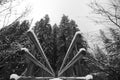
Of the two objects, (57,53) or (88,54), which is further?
(57,53)

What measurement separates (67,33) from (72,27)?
4.82 ft

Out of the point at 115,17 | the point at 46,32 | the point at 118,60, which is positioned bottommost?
the point at 46,32

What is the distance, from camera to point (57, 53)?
603 inches

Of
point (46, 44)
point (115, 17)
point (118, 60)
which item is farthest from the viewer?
point (46, 44)

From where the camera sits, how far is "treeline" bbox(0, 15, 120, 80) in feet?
11.2

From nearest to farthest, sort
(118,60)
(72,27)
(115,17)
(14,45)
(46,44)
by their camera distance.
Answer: (118,60) → (115,17) → (14,45) → (46,44) → (72,27)

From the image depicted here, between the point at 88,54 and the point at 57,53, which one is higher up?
the point at 88,54

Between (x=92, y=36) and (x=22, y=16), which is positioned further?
(x=22, y=16)

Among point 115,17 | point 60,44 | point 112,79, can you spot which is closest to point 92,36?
point 115,17

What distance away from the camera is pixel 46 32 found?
16.6 metres

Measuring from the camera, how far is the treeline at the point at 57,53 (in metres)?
3.41

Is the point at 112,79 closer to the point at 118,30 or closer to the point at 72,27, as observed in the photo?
the point at 118,30

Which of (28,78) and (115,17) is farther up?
(28,78)

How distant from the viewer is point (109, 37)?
12.9 feet
